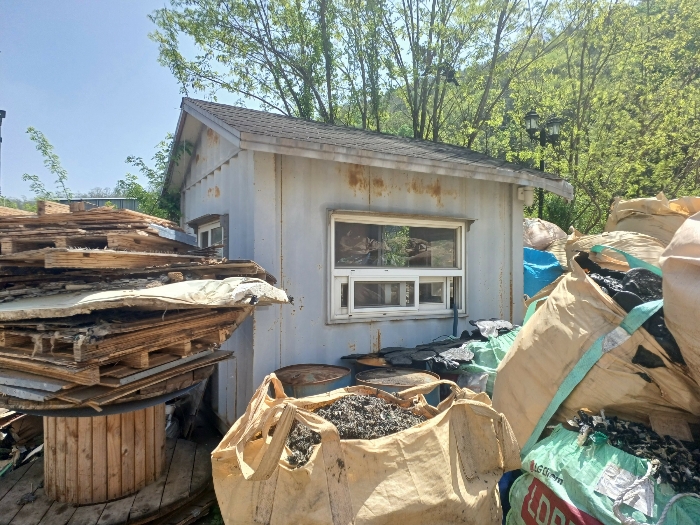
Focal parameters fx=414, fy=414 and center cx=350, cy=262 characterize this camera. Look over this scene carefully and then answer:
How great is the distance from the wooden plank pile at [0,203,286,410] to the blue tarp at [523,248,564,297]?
180 inches

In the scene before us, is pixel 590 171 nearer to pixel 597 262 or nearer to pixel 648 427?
pixel 597 262

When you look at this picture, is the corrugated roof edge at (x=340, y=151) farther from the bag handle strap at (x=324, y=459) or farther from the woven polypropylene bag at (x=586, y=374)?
the bag handle strap at (x=324, y=459)

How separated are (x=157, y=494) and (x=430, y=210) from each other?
151 inches

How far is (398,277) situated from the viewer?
15.5ft

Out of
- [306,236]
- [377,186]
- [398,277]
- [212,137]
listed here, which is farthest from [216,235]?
[398,277]

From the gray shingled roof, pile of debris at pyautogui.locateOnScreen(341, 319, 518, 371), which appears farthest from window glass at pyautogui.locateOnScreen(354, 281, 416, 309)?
the gray shingled roof

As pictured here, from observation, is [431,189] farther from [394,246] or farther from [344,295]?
[344,295]

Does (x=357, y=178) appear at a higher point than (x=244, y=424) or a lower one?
higher

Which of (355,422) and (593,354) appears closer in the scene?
(355,422)

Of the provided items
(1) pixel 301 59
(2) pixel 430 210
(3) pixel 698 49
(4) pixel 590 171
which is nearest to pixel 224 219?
(2) pixel 430 210

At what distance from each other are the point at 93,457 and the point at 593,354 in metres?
3.32

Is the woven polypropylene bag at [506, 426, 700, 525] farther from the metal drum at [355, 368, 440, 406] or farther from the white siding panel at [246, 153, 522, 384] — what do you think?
the white siding panel at [246, 153, 522, 384]

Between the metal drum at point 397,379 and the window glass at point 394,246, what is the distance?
1.17 meters

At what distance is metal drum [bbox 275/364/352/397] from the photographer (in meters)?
3.53
